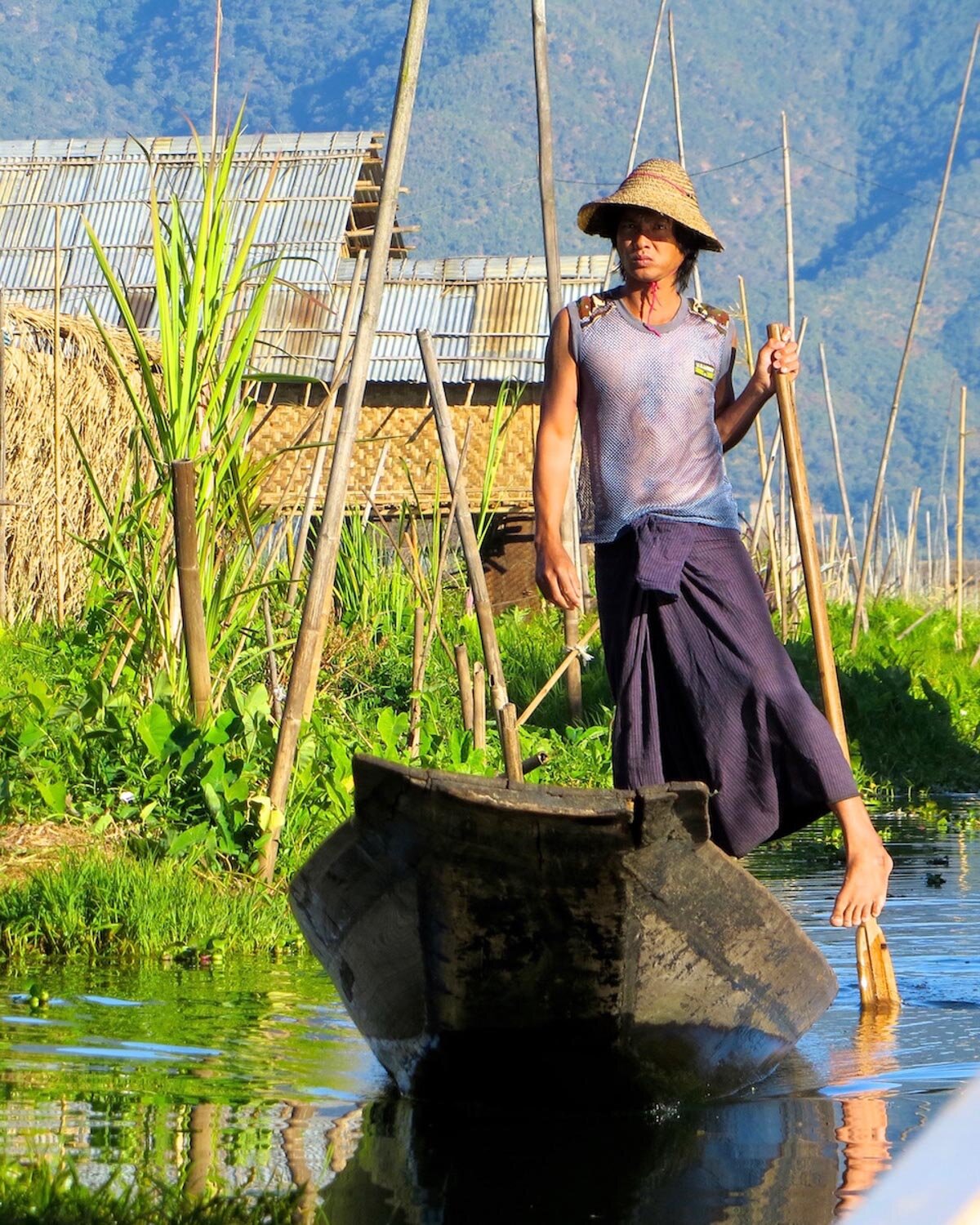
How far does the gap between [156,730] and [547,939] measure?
2350 mm

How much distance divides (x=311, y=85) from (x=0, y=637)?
12518 cm

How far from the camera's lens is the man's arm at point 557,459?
145 inches

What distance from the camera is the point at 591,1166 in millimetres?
2824

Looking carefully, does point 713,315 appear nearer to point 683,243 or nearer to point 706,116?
point 683,243

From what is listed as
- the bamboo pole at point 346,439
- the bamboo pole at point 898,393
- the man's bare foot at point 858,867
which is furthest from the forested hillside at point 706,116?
the man's bare foot at point 858,867

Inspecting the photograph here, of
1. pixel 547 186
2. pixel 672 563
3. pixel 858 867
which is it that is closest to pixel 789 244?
pixel 547 186

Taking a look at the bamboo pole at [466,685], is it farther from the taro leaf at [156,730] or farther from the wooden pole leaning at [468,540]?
the taro leaf at [156,730]

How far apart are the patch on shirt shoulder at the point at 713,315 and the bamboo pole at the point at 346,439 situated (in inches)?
40.7

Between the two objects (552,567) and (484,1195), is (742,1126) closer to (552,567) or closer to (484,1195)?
(484,1195)

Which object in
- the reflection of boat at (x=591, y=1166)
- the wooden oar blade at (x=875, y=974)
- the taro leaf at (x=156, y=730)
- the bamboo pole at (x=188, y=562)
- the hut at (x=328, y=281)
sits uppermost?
the hut at (x=328, y=281)

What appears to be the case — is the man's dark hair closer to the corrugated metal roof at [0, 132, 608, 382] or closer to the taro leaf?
the taro leaf

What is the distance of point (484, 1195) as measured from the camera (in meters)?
2.67

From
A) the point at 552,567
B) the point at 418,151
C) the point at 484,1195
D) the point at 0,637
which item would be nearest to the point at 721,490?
the point at 552,567

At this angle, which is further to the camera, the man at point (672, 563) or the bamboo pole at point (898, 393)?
the bamboo pole at point (898, 393)
